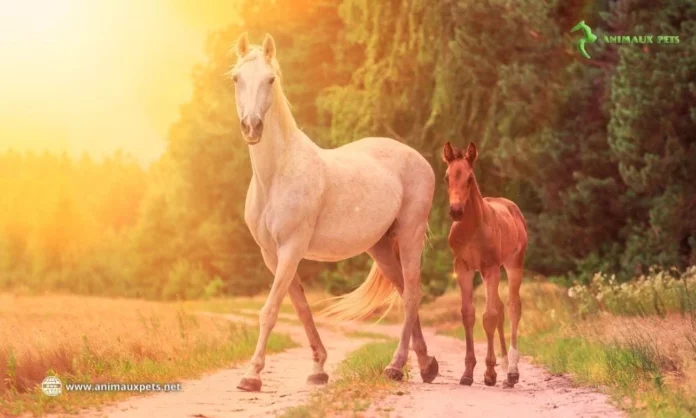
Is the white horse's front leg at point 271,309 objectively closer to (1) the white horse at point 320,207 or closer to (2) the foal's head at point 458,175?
(1) the white horse at point 320,207

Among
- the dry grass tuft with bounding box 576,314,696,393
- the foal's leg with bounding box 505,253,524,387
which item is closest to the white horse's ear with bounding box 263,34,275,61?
the foal's leg with bounding box 505,253,524,387

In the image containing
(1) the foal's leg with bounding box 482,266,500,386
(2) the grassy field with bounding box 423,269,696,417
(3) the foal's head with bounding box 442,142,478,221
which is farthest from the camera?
(1) the foal's leg with bounding box 482,266,500,386

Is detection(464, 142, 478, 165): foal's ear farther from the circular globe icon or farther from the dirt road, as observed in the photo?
the circular globe icon

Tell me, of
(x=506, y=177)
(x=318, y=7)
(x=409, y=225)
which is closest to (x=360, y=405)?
(x=409, y=225)

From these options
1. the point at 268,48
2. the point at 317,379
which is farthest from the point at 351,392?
the point at 268,48

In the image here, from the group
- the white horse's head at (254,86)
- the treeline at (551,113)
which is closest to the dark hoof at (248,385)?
the white horse's head at (254,86)

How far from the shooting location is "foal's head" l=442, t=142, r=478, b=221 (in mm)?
10938

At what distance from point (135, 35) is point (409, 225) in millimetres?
54936

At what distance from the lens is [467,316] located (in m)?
11.4

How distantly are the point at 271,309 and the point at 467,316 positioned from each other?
7.54 ft

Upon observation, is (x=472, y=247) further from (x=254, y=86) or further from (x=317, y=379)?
(x=254, y=86)

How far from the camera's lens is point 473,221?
11508mm

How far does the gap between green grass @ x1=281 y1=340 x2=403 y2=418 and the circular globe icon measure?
→ 2429 mm

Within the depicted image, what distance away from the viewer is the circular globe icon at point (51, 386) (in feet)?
32.8
